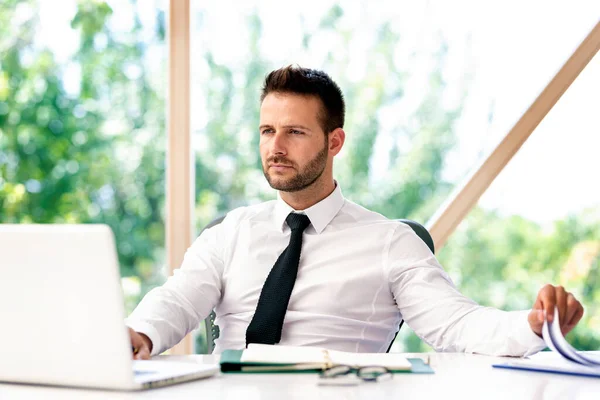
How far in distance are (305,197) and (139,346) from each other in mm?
761

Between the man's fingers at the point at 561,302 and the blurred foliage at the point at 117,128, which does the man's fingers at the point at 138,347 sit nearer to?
the man's fingers at the point at 561,302

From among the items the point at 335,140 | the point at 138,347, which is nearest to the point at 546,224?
the point at 335,140

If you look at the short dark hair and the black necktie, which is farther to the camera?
the short dark hair

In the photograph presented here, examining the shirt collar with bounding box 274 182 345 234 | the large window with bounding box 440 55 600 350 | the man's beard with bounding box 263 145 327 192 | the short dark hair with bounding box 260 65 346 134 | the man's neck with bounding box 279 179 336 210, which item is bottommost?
the large window with bounding box 440 55 600 350

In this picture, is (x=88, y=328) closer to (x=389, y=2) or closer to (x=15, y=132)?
(x=15, y=132)

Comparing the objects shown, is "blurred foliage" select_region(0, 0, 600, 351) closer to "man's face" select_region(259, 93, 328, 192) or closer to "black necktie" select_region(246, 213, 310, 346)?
"man's face" select_region(259, 93, 328, 192)

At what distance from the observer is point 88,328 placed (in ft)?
3.54

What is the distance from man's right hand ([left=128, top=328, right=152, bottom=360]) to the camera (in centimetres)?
155

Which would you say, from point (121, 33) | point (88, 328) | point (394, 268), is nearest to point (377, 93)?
point (121, 33)

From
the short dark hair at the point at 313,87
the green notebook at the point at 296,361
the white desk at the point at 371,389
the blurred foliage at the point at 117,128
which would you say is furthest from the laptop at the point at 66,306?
the blurred foliage at the point at 117,128

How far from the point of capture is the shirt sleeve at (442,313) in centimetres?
159

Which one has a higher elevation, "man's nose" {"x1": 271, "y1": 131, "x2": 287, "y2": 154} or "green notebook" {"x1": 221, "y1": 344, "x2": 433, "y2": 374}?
"man's nose" {"x1": 271, "y1": 131, "x2": 287, "y2": 154}

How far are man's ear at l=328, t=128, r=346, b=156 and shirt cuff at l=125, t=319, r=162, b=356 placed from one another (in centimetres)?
83

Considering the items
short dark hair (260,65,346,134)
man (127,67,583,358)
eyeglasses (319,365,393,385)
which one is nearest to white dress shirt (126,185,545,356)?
man (127,67,583,358)
